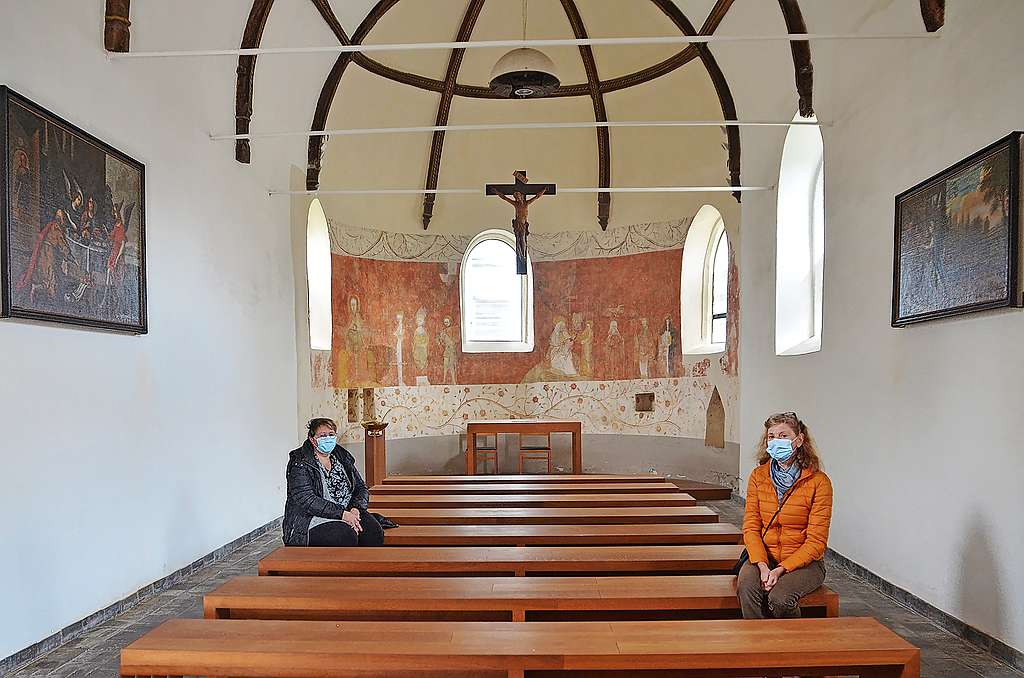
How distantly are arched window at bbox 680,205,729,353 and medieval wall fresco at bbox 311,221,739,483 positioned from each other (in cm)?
17

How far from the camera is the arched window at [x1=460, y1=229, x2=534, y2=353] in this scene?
577 inches

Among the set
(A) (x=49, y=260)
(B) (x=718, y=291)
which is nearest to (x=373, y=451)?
(B) (x=718, y=291)

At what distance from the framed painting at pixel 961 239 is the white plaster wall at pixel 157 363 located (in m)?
5.92

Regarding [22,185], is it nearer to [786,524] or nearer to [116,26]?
[116,26]

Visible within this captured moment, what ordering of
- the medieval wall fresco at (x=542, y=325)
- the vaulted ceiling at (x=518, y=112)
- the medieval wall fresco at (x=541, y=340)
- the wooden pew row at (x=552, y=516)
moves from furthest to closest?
the medieval wall fresco at (x=542, y=325)
the medieval wall fresco at (x=541, y=340)
the vaulted ceiling at (x=518, y=112)
the wooden pew row at (x=552, y=516)

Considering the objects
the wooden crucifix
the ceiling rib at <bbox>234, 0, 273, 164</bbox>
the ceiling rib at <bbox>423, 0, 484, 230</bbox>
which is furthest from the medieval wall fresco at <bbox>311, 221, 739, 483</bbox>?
the ceiling rib at <bbox>234, 0, 273, 164</bbox>

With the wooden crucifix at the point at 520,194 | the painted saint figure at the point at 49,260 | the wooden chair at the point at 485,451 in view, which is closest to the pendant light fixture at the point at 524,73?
the wooden crucifix at the point at 520,194

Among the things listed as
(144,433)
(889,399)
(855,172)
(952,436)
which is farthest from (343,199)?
(952,436)

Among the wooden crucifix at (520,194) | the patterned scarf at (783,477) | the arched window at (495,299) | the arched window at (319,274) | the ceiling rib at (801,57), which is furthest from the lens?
the arched window at (495,299)

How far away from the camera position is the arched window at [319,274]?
1230 centimetres

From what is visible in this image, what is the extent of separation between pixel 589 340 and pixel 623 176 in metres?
2.80

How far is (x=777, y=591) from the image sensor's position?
4410mm

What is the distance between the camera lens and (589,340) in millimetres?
14250

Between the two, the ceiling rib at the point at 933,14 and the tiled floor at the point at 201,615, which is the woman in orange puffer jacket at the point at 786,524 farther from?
the ceiling rib at the point at 933,14
